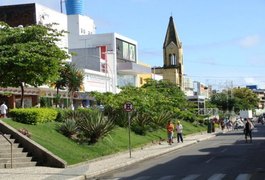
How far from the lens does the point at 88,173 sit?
19.7 meters

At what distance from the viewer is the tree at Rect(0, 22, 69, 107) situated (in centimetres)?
2694

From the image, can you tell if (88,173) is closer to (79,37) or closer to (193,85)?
(79,37)

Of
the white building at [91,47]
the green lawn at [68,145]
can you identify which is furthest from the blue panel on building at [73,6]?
the green lawn at [68,145]

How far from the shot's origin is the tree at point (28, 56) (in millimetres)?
26938

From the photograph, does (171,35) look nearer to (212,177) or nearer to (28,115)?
(28,115)

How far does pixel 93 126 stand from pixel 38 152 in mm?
5711

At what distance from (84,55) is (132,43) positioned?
1640cm

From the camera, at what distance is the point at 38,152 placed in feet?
74.6

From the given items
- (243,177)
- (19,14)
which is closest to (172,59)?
(19,14)

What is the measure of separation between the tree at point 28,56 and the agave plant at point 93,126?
115 inches

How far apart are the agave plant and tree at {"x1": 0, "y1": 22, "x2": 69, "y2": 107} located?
9.58 feet

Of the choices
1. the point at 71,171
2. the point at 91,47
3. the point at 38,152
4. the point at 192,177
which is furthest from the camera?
the point at 91,47

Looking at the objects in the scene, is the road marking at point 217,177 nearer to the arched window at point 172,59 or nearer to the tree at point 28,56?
the tree at point 28,56

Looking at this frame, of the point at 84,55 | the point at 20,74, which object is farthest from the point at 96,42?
the point at 20,74
